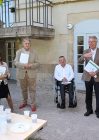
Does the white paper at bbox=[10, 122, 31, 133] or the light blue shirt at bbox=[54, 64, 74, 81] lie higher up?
the light blue shirt at bbox=[54, 64, 74, 81]

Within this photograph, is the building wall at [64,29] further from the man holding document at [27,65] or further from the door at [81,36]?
the man holding document at [27,65]

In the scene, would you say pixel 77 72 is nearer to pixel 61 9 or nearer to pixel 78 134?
pixel 61 9

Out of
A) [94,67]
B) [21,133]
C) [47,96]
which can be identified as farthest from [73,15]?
[21,133]

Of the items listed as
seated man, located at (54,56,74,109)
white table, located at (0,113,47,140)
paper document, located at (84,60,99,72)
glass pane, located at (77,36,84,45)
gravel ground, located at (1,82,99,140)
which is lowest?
gravel ground, located at (1,82,99,140)

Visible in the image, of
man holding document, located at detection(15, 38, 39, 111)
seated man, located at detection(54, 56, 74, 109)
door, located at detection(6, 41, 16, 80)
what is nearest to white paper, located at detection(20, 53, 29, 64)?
man holding document, located at detection(15, 38, 39, 111)

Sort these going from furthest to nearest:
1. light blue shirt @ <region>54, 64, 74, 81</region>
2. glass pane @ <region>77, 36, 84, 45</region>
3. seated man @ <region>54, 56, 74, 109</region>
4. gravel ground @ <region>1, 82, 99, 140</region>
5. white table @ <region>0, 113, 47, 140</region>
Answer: glass pane @ <region>77, 36, 84, 45</region>, light blue shirt @ <region>54, 64, 74, 81</region>, seated man @ <region>54, 56, 74, 109</region>, gravel ground @ <region>1, 82, 99, 140</region>, white table @ <region>0, 113, 47, 140</region>

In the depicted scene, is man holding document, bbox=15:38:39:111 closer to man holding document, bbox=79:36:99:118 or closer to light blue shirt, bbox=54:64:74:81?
light blue shirt, bbox=54:64:74:81

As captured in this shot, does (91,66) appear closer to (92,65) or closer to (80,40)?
(92,65)

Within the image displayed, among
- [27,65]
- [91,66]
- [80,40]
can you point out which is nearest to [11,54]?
[80,40]

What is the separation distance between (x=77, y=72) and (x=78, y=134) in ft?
11.5

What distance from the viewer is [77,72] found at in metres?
7.95

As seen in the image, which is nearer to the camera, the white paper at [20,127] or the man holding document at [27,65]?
the white paper at [20,127]

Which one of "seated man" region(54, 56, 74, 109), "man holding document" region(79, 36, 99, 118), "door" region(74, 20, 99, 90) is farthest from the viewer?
"door" region(74, 20, 99, 90)

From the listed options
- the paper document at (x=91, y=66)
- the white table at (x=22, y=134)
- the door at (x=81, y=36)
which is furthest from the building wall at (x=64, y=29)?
the white table at (x=22, y=134)
